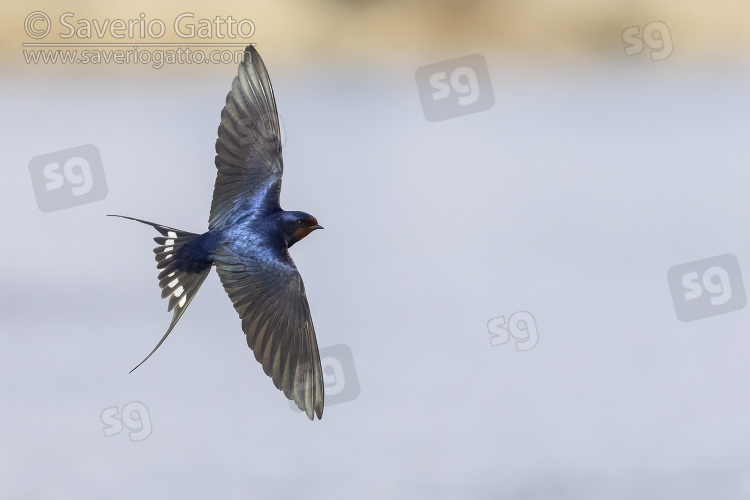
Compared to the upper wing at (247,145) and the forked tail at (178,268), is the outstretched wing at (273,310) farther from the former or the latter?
the upper wing at (247,145)

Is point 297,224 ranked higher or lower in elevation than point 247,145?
lower

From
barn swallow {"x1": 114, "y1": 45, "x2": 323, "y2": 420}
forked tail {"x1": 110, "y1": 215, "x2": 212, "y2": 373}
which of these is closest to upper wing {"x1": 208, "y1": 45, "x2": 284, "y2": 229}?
barn swallow {"x1": 114, "y1": 45, "x2": 323, "y2": 420}

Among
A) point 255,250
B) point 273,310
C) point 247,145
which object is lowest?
point 273,310

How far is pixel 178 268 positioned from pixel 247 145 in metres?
0.32

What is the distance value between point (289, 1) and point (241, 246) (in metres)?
3.74

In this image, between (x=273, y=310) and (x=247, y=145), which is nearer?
(x=273, y=310)

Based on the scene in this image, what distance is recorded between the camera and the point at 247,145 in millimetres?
2295

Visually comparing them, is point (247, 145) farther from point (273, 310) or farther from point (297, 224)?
point (273, 310)

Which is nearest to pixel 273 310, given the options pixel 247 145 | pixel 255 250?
pixel 255 250

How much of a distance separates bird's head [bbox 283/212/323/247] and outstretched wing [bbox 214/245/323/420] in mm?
60

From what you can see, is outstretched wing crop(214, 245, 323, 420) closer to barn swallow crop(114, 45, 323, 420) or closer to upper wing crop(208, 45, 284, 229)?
barn swallow crop(114, 45, 323, 420)

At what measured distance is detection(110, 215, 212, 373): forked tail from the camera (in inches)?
83.0

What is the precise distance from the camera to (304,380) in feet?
6.48

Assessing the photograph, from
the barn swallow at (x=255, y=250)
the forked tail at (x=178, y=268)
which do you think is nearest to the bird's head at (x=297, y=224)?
the barn swallow at (x=255, y=250)
